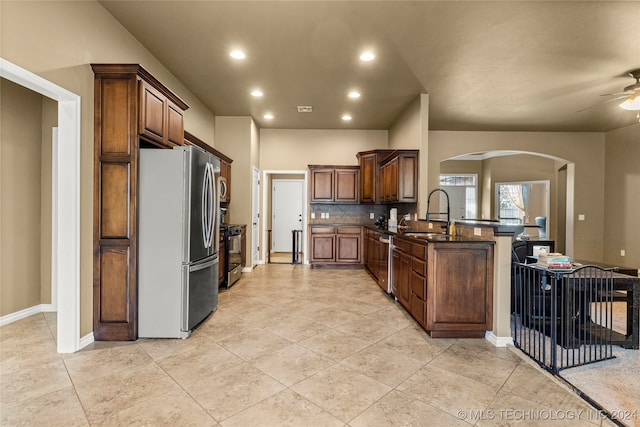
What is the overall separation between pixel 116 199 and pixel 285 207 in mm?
5749

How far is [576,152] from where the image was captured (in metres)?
6.90

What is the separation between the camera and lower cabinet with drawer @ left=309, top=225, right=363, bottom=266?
6418 mm

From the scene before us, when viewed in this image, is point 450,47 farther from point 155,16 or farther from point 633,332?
point 633,332

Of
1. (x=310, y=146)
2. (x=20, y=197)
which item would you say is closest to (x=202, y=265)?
(x=20, y=197)

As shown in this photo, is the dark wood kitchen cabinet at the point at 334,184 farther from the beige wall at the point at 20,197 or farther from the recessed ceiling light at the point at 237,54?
the beige wall at the point at 20,197

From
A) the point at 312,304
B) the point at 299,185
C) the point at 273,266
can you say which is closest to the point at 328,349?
the point at 312,304

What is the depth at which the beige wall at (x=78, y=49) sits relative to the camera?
2045 mm

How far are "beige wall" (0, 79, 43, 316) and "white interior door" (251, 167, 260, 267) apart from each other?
3.24 metres

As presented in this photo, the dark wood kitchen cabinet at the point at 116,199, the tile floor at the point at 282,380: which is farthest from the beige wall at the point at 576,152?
the dark wood kitchen cabinet at the point at 116,199

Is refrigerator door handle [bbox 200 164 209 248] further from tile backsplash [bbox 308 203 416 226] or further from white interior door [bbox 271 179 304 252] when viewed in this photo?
white interior door [bbox 271 179 304 252]

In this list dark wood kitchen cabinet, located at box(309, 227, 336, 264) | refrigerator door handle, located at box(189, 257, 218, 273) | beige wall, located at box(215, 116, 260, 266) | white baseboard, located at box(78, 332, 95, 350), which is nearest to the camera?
white baseboard, located at box(78, 332, 95, 350)

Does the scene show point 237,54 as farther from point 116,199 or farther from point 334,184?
point 334,184

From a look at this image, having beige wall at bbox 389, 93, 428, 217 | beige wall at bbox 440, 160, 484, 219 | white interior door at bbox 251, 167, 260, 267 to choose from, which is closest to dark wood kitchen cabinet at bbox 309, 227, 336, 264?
white interior door at bbox 251, 167, 260, 267

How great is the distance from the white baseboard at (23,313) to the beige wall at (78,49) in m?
1.28
